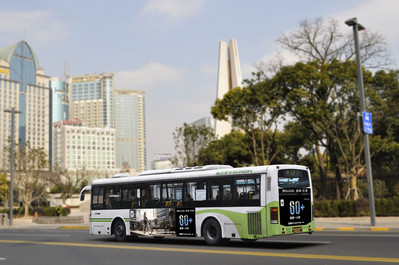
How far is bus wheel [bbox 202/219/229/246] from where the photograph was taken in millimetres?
15219

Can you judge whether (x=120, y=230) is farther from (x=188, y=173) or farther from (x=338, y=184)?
(x=338, y=184)

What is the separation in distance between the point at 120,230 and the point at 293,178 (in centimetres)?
826

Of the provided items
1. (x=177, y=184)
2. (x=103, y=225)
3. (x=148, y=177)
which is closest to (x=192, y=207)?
(x=177, y=184)

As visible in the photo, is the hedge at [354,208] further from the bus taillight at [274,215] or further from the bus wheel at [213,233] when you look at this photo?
the bus taillight at [274,215]

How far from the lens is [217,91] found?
104875mm

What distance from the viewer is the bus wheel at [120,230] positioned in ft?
61.5

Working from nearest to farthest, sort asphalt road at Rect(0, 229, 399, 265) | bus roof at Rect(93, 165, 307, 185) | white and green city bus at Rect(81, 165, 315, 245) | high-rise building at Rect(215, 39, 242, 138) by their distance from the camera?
asphalt road at Rect(0, 229, 399, 265) < white and green city bus at Rect(81, 165, 315, 245) < bus roof at Rect(93, 165, 307, 185) < high-rise building at Rect(215, 39, 242, 138)

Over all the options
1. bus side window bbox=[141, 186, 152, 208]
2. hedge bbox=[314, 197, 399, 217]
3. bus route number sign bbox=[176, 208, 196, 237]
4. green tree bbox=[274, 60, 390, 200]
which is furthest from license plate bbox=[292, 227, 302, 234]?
green tree bbox=[274, 60, 390, 200]

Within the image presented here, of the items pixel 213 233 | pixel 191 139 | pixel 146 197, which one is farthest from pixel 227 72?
pixel 213 233

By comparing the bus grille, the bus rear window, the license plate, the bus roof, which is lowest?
the license plate

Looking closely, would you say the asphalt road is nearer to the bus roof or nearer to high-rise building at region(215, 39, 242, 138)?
the bus roof

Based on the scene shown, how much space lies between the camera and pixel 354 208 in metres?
28.0

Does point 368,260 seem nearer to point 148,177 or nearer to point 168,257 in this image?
point 168,257

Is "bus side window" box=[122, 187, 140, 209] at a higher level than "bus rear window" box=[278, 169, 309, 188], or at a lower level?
lower
